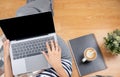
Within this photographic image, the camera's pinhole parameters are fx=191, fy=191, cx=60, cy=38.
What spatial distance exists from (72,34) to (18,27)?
17.7 inches

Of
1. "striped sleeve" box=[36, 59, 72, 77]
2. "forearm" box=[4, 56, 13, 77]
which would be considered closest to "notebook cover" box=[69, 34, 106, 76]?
"striped sleeve" box=[36, 59, 72, 77]

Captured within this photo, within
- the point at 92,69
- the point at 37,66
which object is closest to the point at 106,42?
the point at 92,69

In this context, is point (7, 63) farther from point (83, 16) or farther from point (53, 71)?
point (83, 16)

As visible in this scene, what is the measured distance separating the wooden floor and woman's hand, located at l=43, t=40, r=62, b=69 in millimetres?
325

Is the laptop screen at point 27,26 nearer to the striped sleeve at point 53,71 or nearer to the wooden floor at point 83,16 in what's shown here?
the striped sleeve at point 53,71

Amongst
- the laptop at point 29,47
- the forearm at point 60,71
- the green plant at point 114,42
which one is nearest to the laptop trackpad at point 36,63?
the laptop at point 29,47

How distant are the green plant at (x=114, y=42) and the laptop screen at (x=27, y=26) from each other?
367mm

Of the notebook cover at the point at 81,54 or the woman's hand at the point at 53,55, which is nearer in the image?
the woman's hand at the point at 53,55

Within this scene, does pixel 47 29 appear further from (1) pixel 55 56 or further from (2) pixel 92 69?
(2) pixel 92 69

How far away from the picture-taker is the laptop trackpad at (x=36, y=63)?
1.03m

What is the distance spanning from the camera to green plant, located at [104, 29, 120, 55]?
1.12m

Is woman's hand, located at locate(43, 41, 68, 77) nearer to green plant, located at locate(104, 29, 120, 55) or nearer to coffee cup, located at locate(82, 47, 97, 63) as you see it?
coffee cup, located at locate(82, 47, 97, 63)

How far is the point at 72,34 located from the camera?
1.31 m

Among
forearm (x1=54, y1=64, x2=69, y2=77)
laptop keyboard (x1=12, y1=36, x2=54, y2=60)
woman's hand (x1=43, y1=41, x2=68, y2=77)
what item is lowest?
forearm (x1=54, y1=64, x2=69, y2=77)
